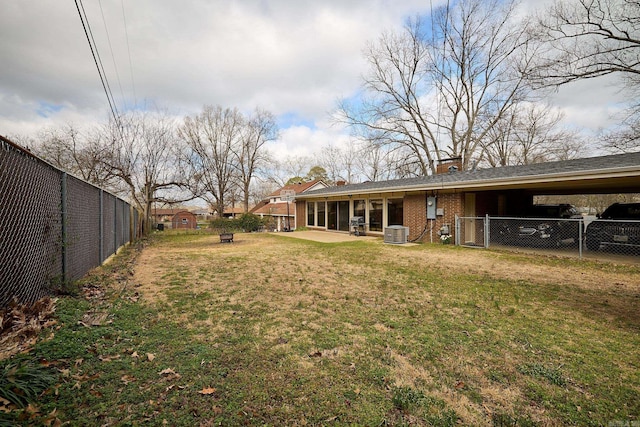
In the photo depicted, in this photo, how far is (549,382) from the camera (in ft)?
7.71

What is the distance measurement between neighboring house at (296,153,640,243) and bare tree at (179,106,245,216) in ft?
49.4

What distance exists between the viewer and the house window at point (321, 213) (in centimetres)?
1923

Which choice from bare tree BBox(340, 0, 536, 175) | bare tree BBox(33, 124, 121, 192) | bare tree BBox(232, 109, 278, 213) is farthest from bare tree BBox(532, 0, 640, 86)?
bare tree BBox(33, 124, 121, 192)

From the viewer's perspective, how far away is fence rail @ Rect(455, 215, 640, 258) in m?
8.50

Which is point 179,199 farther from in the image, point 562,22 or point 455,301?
point 562,22

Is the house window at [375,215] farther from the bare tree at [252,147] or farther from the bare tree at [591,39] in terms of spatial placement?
the bare tree at [252,147]

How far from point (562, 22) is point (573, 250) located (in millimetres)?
12188

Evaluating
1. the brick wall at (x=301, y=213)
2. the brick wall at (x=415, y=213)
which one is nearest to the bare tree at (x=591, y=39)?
the brick wall at (x=415, y=213)

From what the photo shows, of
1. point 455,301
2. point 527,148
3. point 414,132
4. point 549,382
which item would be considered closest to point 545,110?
point 527,148

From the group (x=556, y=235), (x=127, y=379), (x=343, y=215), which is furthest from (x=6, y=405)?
(x=343, y=215)

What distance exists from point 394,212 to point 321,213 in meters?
6.61

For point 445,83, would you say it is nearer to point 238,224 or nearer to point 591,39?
point 591,39

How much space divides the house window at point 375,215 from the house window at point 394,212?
0.61 metres

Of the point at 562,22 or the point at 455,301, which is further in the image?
the point at 562,22
